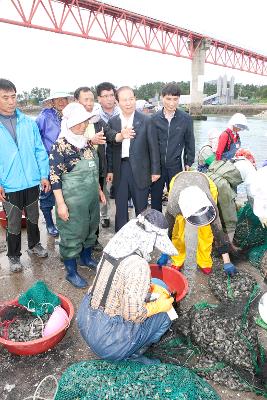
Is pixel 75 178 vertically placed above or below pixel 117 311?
above

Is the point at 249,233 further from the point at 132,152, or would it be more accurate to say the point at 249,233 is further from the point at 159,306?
the point at 159,306

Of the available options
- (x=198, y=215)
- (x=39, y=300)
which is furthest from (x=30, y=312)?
(x=198, y=215)

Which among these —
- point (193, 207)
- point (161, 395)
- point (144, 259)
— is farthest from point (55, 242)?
point (161, 395)

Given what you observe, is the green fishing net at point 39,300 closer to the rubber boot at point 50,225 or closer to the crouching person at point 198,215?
the crouching person at point 198,215

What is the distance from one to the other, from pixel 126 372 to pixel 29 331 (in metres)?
0.97

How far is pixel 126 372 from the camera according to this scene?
180cm

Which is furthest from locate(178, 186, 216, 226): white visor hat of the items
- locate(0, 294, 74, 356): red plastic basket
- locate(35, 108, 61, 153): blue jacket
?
locate(35, 108, 61, 153): blue jacket

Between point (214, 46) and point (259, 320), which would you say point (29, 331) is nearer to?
point (259, 320)

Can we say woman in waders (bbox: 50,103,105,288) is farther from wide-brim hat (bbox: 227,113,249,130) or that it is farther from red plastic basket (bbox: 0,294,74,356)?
wide-brim hat (bbox: 227,113,249,130)

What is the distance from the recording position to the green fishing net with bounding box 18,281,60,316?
2.54 meters

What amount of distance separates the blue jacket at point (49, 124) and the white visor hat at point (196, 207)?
76.7 inches

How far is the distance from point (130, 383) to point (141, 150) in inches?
90.0

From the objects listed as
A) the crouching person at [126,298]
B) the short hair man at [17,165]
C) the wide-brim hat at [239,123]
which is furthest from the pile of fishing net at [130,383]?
the wide-brim hat at [239,123]

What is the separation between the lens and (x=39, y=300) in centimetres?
255
